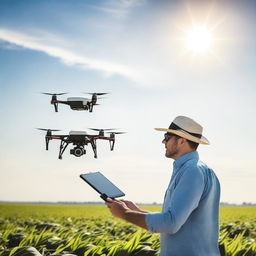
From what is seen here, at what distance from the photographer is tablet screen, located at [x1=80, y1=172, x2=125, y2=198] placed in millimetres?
3496

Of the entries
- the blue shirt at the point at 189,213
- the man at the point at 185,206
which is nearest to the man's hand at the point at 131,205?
the man at the point at 185,206

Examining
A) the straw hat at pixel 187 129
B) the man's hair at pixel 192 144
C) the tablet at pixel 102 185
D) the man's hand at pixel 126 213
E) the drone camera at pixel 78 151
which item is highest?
the drone camera at pixel 78 151

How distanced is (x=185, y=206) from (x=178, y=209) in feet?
0.16

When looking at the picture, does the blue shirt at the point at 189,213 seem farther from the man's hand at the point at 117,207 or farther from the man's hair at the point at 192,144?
the man's hand at the point at 117,207

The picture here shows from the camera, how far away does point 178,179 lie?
336 cm

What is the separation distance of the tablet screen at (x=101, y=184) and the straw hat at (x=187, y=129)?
0.55 metres

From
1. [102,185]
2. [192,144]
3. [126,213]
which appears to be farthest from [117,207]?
[192,144]

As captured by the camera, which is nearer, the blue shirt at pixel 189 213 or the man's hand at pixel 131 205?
the blue shirt at pixel 189 213

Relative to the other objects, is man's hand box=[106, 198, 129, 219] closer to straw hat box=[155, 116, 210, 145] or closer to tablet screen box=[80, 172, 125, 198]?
tablet screen box=[80, 172, 125, 198]

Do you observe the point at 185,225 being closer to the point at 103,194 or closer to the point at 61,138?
the point at 103,194

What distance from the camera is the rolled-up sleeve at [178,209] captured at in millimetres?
3104

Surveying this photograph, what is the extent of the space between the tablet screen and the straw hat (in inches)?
21.6

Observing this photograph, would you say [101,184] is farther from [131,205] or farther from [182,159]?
[182,159]

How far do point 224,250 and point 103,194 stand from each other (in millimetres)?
3703
